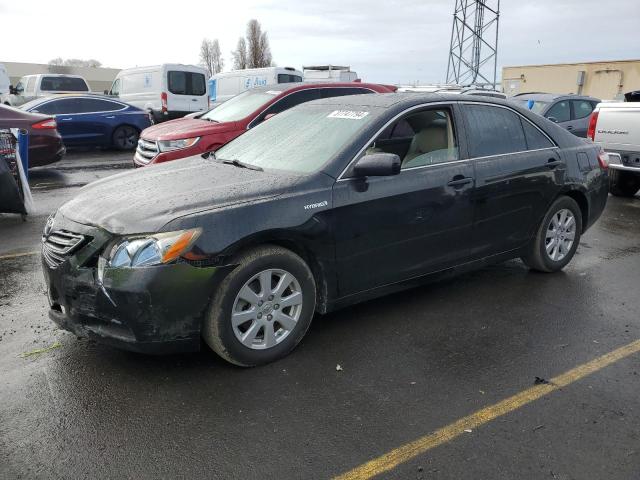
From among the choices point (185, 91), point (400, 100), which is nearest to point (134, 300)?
point (400, 100)

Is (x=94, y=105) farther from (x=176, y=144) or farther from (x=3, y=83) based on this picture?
(x=3, y=83)

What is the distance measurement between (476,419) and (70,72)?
6052 cm

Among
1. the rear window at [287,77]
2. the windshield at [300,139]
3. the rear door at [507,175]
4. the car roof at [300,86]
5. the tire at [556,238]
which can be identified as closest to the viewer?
the windshield at [300,139]

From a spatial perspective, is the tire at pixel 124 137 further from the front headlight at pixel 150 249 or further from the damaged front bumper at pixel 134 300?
the front headlight at pixel 150 249

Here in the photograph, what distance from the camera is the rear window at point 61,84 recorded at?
20.9 m

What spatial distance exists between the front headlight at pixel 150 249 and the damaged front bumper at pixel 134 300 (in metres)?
0.04

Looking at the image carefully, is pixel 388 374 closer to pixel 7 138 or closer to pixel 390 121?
pixel 390 121

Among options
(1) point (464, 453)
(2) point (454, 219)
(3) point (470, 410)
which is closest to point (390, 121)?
(2) point (454, 219)

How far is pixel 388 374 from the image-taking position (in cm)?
351

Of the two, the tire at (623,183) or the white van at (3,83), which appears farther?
the white van at (3,83)

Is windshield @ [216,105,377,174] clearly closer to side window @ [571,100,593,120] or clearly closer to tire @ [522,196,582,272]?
tire @ [522,196,582,272]

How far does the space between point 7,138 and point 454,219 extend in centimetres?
612

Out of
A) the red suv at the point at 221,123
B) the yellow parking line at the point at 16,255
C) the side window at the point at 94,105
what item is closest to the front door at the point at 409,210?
the yellow parking line at the point at 16,255

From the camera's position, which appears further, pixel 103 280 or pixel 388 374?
pixel 388 374
